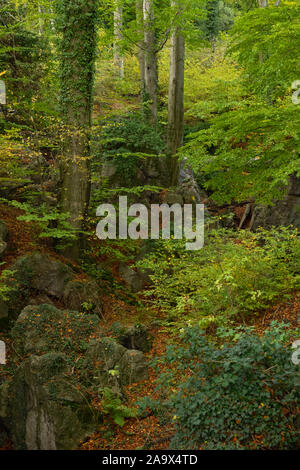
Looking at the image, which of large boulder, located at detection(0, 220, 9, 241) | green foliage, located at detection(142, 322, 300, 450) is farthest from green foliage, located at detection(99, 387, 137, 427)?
large boulder, located at detection(0, 220, 9, 241)

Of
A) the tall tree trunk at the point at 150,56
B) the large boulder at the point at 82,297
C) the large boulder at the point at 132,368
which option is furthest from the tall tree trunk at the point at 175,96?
the large boulder at the point at 132,368

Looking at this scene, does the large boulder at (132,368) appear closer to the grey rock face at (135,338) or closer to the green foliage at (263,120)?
the grey rock face at (135,338)

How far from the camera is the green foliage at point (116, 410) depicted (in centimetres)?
415

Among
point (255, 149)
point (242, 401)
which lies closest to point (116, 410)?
point (242, 401)

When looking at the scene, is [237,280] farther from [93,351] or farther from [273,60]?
[273,60]

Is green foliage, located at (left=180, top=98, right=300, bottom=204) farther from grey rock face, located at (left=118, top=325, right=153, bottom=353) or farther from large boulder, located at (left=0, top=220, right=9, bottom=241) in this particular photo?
large boulder, located at (left=0, top=220, right=9, bottom=241)

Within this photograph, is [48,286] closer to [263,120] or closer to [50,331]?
[50,331]

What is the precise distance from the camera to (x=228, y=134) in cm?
632

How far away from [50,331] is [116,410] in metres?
1.87

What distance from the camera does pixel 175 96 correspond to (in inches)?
462

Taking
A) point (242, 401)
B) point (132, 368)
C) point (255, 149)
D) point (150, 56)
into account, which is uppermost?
point (150, 56)

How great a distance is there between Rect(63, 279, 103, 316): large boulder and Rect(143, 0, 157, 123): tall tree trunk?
23.7ft

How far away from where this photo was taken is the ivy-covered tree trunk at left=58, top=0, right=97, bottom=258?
7762 mm

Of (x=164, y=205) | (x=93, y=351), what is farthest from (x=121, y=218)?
(x=93, y=351)
